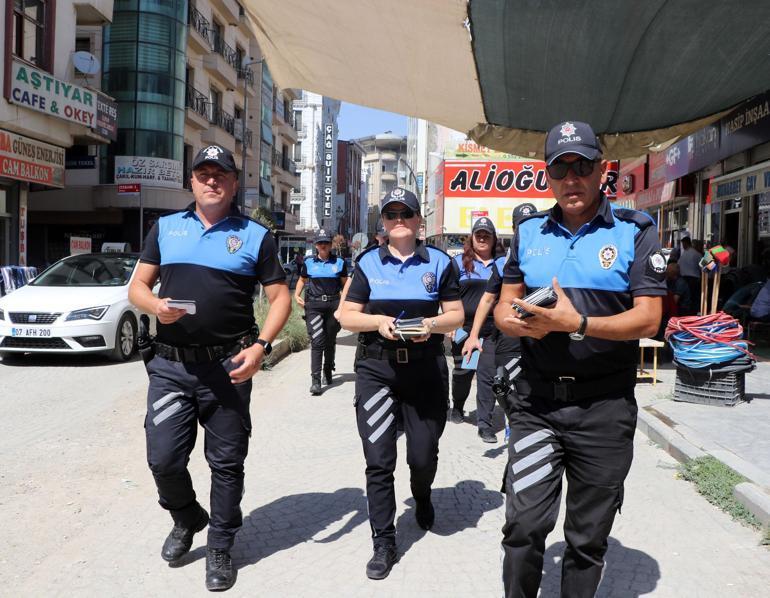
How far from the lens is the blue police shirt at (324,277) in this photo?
8805 millimetres

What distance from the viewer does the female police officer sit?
367 centimetres

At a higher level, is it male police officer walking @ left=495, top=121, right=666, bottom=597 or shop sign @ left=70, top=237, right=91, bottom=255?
shop sign @ left=70, top=237, right=91, bottom=255

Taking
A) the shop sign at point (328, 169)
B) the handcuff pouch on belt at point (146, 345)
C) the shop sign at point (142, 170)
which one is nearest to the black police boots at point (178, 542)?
the handcuff pouch on belt at point (146, 345)

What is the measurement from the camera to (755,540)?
404 centimetres

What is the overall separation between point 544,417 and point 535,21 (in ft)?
22.5

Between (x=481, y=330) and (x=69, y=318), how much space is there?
6.08m

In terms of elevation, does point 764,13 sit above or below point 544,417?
above

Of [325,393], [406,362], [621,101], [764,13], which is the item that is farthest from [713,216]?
[406,362]

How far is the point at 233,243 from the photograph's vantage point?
3490mm

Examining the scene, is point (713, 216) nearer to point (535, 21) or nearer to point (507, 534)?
point (535, 21)

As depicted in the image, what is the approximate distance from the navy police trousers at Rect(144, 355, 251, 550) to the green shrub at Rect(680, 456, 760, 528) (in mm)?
3066

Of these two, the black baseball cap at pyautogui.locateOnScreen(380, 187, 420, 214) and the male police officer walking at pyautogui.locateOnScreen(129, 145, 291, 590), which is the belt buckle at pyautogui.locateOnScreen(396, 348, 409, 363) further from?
the black baseball cap at pyautogui.locateOnScreen(380, 187, 420, 214)

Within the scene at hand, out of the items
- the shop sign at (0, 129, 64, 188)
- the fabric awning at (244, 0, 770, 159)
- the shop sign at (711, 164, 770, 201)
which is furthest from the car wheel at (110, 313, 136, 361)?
the shop sign at (711, 164, 770, 201)

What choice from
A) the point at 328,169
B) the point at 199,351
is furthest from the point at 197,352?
the point at 328,169
